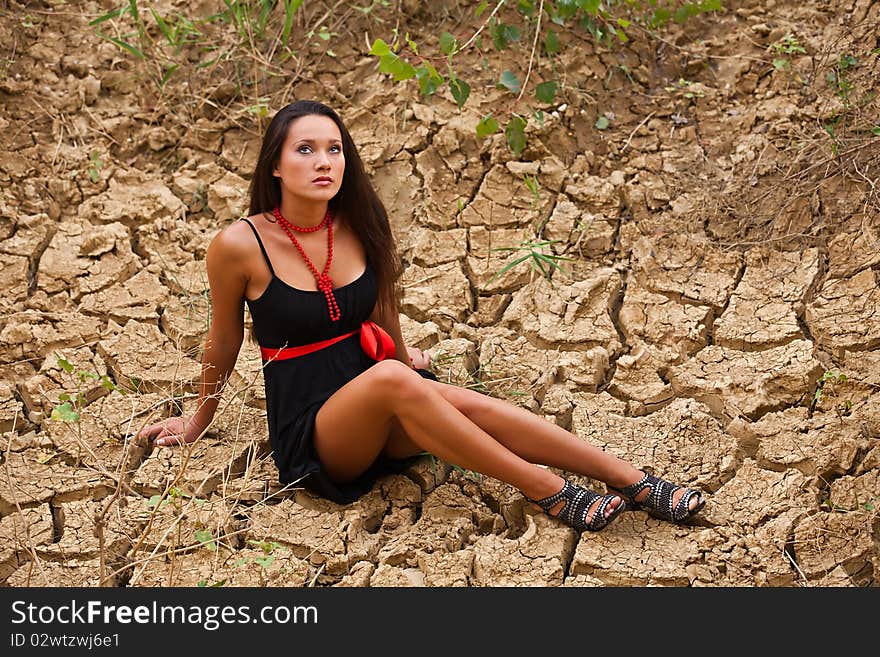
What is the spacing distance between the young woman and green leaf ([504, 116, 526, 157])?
1.00m

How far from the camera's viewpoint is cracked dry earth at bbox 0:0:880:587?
9.36ft

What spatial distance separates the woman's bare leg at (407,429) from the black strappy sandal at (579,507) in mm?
16

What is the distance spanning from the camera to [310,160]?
2912 mm

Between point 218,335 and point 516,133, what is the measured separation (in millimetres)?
1497

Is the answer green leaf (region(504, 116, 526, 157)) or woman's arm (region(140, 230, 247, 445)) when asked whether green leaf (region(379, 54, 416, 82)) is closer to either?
green leaf (region(504, 116, 526, 157))

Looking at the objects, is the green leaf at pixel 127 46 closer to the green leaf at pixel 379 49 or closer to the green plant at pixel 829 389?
the green leaf at pixel 379 49

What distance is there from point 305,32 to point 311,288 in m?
1.99

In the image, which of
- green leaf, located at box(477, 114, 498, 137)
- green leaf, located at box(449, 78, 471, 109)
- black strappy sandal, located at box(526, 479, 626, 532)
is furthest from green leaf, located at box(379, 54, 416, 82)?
black strappy sandal, located at box(526, 479, 626, 532)

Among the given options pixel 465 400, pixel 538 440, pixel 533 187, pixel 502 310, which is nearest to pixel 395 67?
pixel 533 187

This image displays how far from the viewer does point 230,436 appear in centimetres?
329

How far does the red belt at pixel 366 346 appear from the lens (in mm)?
2977

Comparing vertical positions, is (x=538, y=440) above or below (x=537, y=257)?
below

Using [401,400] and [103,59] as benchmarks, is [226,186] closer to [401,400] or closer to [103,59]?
[103,59]

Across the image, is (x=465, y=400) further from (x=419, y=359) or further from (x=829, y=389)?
(x=829, y=389)
